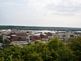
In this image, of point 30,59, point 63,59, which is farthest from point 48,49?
point 30,59

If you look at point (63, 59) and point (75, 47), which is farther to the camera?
point (75, 47)

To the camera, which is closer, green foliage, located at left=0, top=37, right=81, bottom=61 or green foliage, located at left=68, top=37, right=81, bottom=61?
green foliage, located at left=0, top=37, right=81, bottom=61

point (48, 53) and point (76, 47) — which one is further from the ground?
point (76, 47)

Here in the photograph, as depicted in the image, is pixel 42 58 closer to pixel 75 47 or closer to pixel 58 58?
pixel 58 58

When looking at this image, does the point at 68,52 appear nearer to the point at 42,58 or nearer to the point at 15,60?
the point at 42,58

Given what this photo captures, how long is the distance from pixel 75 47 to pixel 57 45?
1.45m

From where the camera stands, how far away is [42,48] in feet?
66.7

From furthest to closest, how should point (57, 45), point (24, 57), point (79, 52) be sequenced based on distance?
point (57, 45), point (79, 52), point (24, 57)

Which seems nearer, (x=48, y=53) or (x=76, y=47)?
(x=48, y=53)

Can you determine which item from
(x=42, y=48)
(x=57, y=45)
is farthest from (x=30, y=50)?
(x=57, y=45)

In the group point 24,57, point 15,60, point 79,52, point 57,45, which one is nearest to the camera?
point 15,60

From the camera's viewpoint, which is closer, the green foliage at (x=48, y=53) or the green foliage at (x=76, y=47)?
the green foliage at (x=48, y=53)

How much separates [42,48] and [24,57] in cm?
269

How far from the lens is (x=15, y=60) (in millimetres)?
16734
